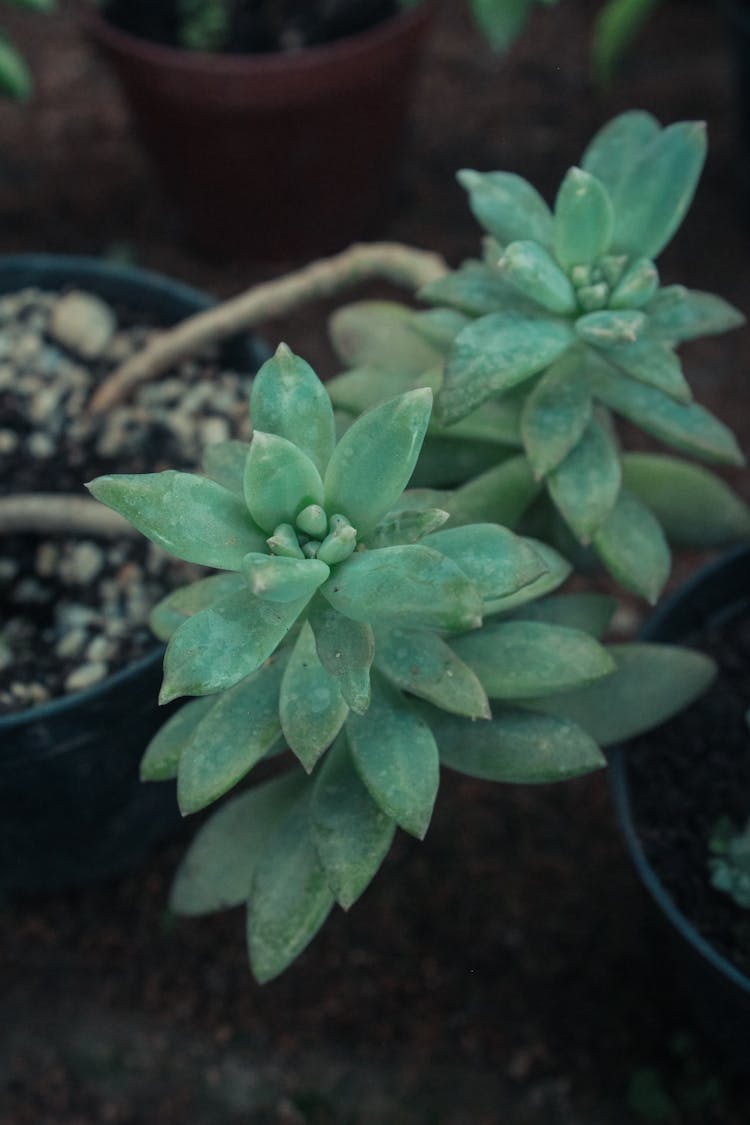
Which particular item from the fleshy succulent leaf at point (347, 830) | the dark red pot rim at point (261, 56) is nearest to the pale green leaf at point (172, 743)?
the fleshy succulent leaf at point (347, 830)

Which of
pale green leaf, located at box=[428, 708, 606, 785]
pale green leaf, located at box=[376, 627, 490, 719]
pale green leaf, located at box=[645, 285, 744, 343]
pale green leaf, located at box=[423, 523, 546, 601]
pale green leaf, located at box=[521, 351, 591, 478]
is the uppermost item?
pale green leaf, located at box=[645, 285, 744, 343]

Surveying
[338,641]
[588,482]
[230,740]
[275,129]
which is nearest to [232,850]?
[230,740]

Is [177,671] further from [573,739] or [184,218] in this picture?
[184,218]

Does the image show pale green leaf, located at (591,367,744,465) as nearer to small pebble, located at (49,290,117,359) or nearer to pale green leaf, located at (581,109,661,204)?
pale green leaf, located at (581,109,661,204)

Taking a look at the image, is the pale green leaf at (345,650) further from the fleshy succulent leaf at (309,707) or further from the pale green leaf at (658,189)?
the pale green leaf at (658,189)

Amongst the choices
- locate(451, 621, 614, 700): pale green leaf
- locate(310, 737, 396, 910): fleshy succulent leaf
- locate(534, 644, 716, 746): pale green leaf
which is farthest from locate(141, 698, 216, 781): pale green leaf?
locate(534, 644, 716, 746): pale green leaf

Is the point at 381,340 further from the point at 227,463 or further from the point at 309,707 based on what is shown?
the point at 309,707

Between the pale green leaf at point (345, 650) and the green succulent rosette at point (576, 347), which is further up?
the green succulent rosette at point (576, 347)
